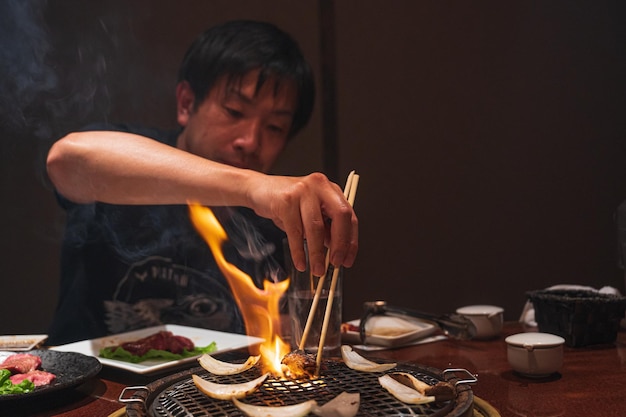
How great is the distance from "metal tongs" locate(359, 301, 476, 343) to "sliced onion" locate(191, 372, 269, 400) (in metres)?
1.01

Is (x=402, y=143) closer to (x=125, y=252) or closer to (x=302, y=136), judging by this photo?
(x=302, y=136)

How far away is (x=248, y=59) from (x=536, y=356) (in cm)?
218

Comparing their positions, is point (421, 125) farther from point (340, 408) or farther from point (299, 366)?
point (340, 408)

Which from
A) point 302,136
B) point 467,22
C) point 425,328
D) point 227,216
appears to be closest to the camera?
point 425,328

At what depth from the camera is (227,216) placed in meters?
3.93

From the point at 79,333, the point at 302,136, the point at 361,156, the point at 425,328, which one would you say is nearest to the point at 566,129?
the point at 361,156

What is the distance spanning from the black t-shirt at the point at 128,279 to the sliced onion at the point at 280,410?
220cm

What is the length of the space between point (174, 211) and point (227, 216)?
0.33 m

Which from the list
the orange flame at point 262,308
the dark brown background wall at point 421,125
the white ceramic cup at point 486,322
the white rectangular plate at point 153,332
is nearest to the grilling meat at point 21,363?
the white rectangular plate at point 153,332

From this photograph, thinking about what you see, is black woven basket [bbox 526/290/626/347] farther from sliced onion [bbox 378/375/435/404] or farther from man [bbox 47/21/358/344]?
man [bbox 47/21/358/344]

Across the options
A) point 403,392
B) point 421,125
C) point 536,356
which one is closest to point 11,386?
point 403,392

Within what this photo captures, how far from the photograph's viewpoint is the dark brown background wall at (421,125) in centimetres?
468

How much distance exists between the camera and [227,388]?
1.49m

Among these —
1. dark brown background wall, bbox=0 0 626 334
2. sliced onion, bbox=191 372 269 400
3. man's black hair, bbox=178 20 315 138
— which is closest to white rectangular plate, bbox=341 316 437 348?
sliced onion, bbox=191 372 269 400
